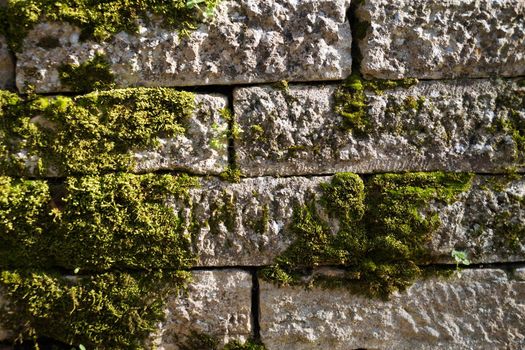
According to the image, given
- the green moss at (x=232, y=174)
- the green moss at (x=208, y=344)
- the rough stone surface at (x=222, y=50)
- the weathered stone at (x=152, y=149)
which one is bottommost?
the green moss at (x=208, y=344)

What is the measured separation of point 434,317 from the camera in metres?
2.40

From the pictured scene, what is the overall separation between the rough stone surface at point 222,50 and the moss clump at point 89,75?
3 cm

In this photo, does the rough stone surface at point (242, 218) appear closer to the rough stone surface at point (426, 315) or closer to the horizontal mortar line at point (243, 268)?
the horizontal mortar line at point (243, 268)

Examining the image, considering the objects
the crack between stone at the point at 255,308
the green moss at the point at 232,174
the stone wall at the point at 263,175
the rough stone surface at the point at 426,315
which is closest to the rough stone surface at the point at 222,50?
the stone wall at the point at 263,175

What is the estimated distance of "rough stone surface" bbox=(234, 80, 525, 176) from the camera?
2375 millimetres

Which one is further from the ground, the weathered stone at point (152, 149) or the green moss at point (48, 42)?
the green moss at point (48, 42)

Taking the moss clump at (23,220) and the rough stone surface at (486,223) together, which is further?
the rough stone surface at (486,223)

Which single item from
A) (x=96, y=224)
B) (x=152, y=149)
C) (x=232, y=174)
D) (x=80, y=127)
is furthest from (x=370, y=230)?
(x=80, y=127)

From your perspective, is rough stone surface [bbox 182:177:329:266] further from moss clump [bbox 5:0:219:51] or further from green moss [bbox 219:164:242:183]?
moss clump [bbox 5:0:219:51]

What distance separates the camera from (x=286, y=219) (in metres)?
2.37

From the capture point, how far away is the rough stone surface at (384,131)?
2.38 metres

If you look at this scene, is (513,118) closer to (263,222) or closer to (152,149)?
(263,222)

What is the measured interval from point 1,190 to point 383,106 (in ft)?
6.20

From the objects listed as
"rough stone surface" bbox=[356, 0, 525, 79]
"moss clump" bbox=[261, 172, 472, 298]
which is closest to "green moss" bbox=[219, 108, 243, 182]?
"moss clump" bbox=[261, 172, 472, 298]
